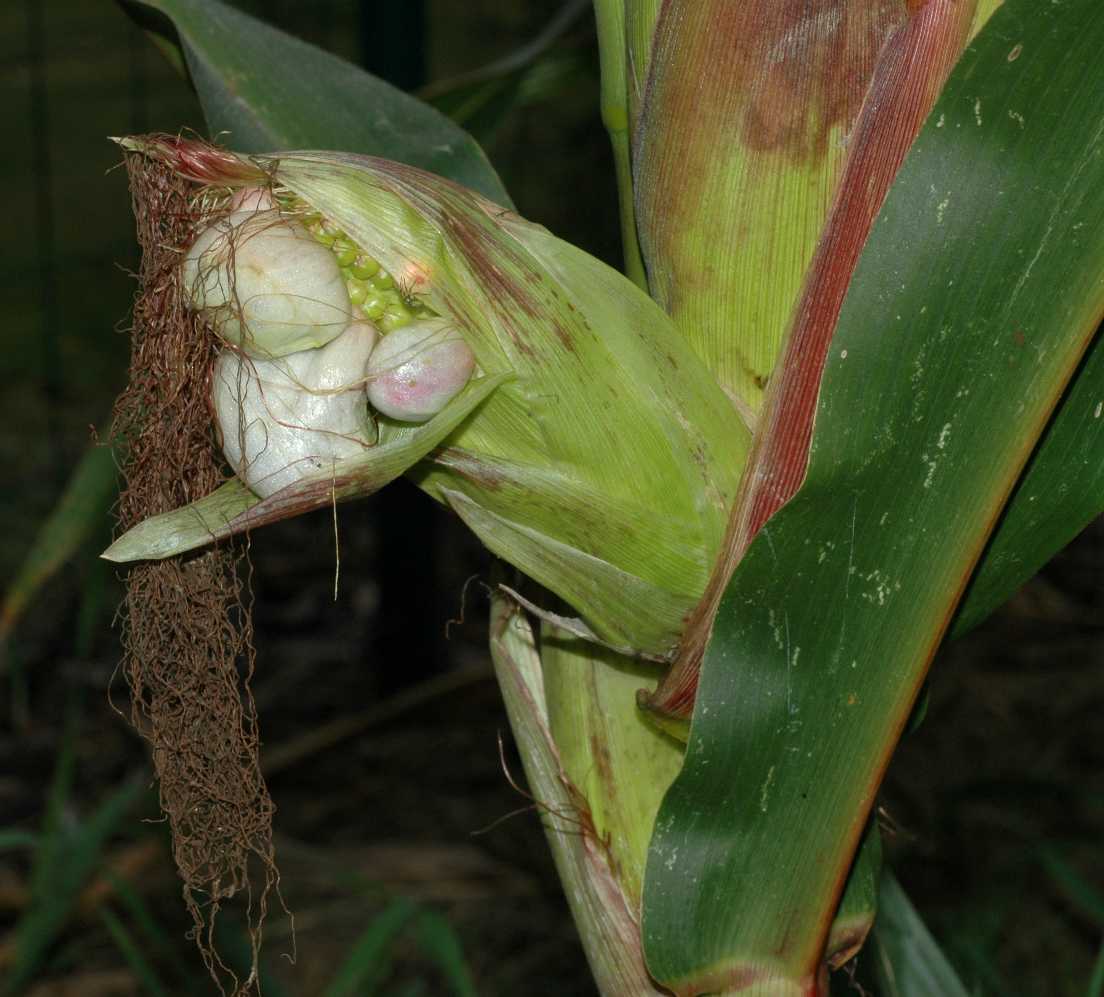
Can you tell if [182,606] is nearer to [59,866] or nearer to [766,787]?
[766,787]

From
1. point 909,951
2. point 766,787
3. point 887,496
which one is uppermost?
point 887,496

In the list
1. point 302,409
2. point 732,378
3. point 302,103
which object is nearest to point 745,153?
point 732,378

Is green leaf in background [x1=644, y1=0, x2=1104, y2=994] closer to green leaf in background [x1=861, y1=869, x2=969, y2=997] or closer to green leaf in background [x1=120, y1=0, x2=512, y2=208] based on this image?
green leaf in background [x1=861, y1=869, x2=969, y2=997]

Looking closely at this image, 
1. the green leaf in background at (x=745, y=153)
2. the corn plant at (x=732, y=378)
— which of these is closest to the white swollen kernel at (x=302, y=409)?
the corn plant at (x=732, y=378)

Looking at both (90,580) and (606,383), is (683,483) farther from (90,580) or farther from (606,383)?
(90,580)

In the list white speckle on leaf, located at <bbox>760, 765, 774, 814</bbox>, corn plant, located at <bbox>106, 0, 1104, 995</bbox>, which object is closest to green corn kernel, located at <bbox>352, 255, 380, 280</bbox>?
corn plant, located at <bbox>106, 0, 1104, 995</bbox>

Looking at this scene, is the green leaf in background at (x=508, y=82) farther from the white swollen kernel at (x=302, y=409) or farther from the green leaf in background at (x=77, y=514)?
the white swollen kernel at (x=302, y=409)

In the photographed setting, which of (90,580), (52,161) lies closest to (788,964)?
(90,580)
